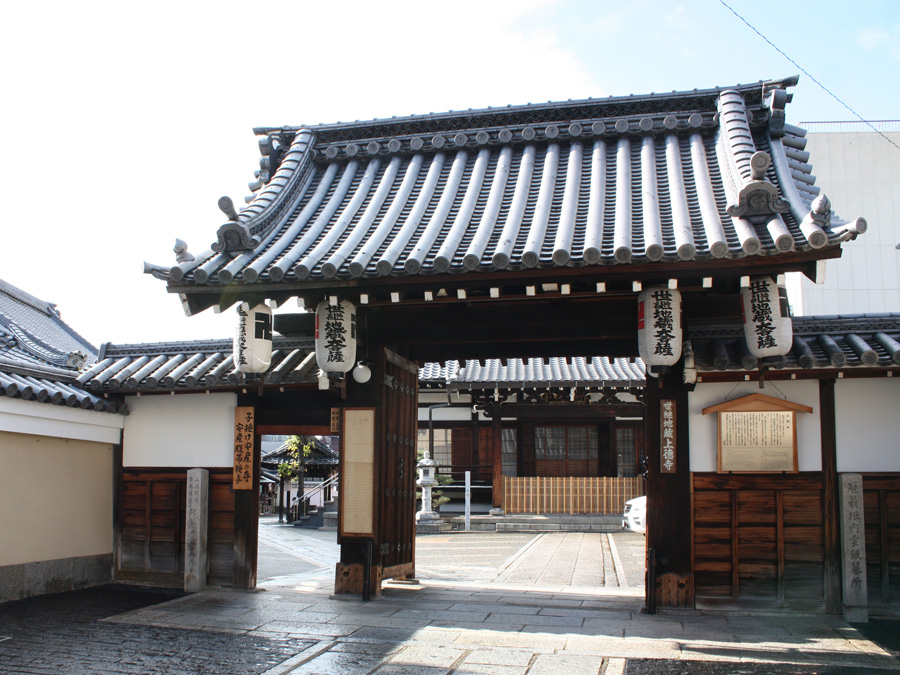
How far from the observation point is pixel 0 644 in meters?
7.54

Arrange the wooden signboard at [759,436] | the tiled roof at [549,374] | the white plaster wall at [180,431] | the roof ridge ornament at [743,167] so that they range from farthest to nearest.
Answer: the tiled roof at [549,374], the white plaster wall at [180,431], the wooden signboard at [759,436], the roof ridge ornament at [743,167]

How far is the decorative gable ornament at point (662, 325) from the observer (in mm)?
8633

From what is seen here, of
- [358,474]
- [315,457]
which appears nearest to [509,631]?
[358,474]

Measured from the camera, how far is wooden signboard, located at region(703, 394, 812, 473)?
9414 millimetres

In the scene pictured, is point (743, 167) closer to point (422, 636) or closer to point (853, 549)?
point (853, 549)

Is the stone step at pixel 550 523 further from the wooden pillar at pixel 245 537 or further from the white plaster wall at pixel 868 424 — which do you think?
the white plaster wall at pixel 868 424

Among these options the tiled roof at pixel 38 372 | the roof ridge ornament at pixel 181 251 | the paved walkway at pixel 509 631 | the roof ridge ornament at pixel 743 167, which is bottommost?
the paved walkway at pixel 509 631

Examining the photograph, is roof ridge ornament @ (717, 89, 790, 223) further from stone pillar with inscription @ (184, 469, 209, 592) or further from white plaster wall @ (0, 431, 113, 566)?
white plaster wall @ (0, 431, 113, 566)

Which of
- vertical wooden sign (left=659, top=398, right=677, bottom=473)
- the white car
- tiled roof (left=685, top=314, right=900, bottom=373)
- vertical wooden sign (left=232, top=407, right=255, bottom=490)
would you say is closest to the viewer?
tiled roof (left=685, top=314, right=900, bottom=373)

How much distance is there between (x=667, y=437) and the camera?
957 cm

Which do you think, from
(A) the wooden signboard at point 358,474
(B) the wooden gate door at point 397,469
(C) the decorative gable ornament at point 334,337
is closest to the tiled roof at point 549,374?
(B) the wooden gate door at point 397,469

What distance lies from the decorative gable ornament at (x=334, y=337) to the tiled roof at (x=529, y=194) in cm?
75

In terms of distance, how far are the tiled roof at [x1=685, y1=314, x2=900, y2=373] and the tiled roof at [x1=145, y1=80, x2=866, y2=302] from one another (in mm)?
1606

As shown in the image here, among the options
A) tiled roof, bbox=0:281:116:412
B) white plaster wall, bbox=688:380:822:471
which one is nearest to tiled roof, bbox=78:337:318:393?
tiled roof, bbox=0:281:116:412
